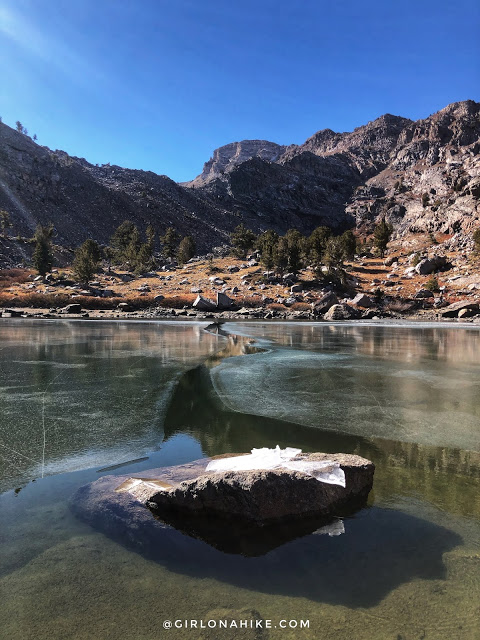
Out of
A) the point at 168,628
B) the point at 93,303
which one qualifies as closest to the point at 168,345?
the point at 168,628

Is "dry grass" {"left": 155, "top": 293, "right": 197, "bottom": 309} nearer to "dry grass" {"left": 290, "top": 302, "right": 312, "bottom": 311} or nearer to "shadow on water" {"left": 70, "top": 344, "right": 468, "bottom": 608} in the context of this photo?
"dry grass" {"left": 290, "top": 302, "right": 312, "bottom": 311}

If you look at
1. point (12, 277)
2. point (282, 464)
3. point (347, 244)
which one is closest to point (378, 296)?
point (347, 244)

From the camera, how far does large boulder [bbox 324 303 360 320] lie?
57312 millimetres

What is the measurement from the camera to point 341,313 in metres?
57.5

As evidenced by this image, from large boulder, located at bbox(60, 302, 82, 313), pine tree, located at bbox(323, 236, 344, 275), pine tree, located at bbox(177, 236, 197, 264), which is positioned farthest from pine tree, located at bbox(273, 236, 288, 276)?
large boulder, located at bbox(60, 302, 82, 313)

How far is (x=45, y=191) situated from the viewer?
149 metres

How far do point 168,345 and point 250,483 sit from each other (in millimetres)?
21158

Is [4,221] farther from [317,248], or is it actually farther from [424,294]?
[424,294]

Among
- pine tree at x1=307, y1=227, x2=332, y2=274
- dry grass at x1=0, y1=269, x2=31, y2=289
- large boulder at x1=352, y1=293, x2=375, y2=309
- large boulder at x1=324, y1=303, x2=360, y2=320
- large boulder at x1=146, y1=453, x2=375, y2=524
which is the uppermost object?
pine tree at x1=307, y1=227, x2=332, y2=274

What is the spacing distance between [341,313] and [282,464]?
53.3m

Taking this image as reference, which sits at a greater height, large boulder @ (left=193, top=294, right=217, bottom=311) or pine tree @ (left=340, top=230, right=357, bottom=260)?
pine tree @ (left=340, top=230, right=357, bottom=260)

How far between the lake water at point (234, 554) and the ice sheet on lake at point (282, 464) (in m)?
0.66

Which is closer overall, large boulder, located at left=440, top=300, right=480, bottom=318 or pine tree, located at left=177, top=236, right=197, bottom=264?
large boulder, located at left=440, top=300, right=480, bottom=318

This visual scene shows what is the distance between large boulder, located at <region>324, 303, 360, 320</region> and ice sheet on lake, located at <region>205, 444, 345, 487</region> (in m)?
52.1
